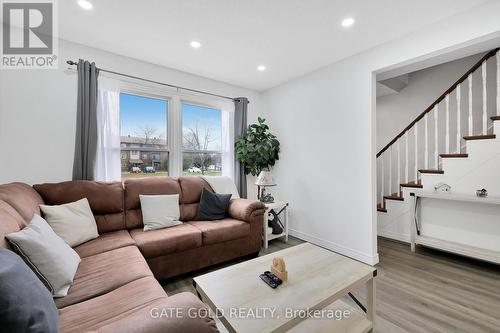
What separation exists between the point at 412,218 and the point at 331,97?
2.00 meters

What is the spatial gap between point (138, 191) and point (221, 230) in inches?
43.5

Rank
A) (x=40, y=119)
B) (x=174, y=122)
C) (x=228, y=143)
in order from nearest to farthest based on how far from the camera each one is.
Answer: (x=40, y=119), (x=174, y=122), (x=228, y=143)

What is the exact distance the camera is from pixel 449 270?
235cm

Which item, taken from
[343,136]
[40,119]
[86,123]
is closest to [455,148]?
[343,136]

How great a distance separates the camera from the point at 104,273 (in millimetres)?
1424

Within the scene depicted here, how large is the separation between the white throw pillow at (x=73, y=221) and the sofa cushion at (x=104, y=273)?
13.5 inches

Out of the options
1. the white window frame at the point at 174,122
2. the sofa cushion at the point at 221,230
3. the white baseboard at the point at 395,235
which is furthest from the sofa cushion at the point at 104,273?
the white baseboard at the point at 395,235

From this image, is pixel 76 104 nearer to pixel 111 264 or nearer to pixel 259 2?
pixel 111 264

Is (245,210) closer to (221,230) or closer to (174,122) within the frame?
(221,230)

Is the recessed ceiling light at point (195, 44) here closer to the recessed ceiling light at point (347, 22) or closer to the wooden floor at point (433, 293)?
the recessed ceiling light at point (347, 22)

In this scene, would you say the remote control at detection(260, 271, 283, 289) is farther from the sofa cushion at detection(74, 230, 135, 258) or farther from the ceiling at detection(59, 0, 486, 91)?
the ceiling at detection(59, 0, 486, 91)

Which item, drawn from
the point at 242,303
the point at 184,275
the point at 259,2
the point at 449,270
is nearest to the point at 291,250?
the point at 242,303

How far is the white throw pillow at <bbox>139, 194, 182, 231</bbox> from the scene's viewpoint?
2391mm

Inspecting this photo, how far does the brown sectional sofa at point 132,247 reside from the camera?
0.95m
